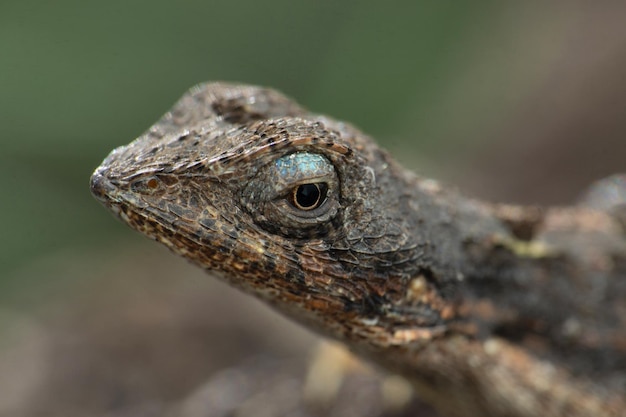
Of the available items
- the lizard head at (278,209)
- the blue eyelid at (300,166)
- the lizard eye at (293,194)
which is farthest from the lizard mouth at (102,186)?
the blue eyelid at (300,166)

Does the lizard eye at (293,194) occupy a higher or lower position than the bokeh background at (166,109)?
lower

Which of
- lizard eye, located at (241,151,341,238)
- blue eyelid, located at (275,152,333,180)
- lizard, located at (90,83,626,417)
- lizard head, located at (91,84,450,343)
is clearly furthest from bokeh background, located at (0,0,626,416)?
blue eyelid, located at (275,152,333,180)

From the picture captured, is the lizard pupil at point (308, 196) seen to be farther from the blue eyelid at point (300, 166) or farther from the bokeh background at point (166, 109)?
the bokeh background at point (166, 109)

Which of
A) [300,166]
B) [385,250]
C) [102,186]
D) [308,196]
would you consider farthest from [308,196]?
[102,186]

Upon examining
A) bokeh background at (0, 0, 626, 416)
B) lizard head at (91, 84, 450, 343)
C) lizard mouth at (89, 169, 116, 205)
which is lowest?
lizard mouth at (89, 169, 116, 205)

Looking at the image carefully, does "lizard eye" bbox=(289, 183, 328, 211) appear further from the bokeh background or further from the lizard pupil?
the bokeh background

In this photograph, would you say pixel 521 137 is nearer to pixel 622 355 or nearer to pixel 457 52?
pixel 457 52

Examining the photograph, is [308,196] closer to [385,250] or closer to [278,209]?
[278,209]
